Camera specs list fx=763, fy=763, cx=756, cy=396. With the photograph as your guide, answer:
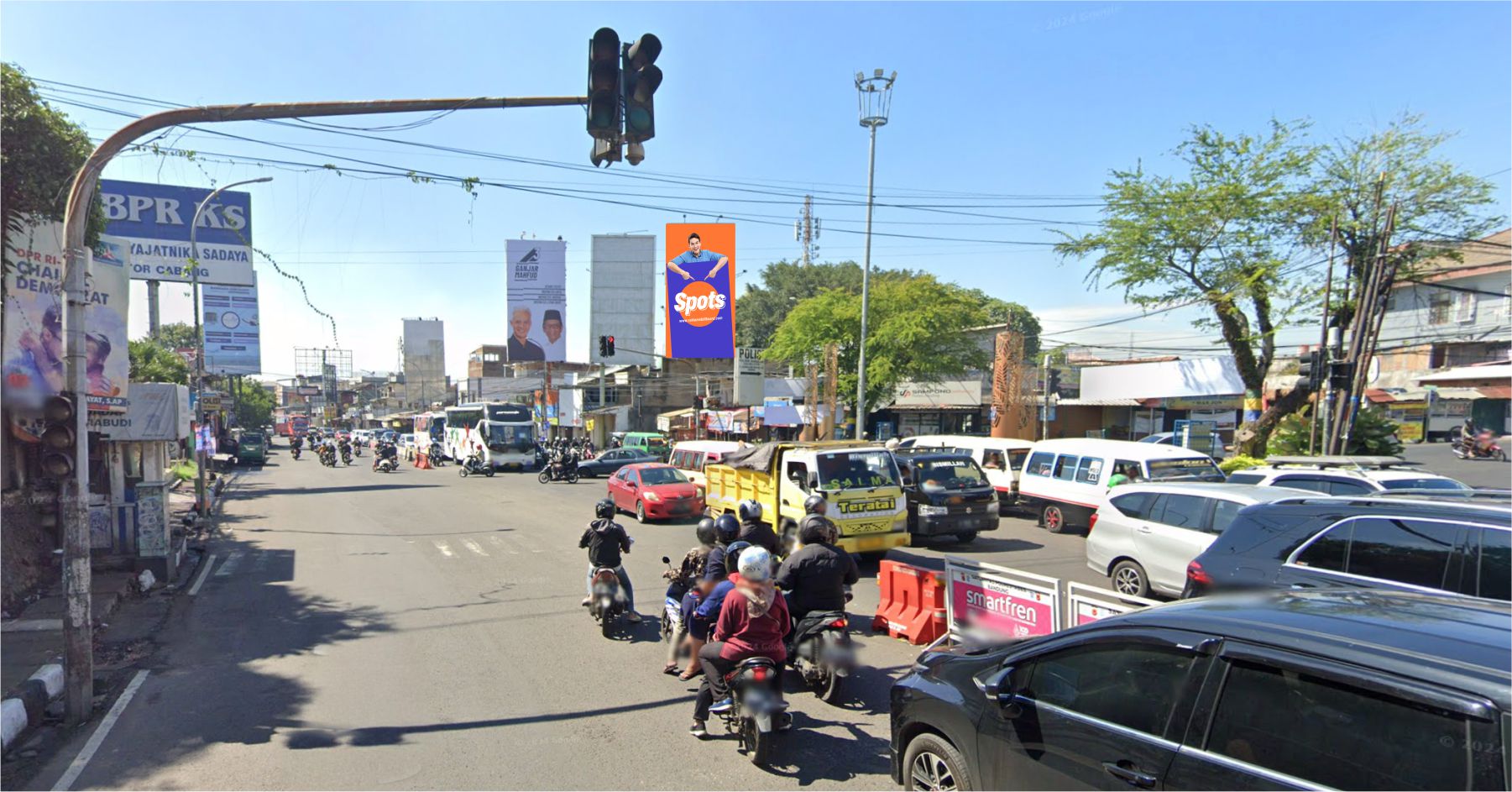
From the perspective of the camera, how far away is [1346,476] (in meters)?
11.8

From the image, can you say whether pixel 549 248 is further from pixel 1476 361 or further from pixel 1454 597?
pixel 1476 361

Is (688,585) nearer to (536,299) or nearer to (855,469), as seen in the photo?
(855,469)

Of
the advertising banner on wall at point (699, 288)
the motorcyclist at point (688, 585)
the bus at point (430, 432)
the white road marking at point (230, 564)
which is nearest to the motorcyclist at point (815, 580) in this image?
the motorcyclist at point (688, 585)

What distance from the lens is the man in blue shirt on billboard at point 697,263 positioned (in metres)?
36.5

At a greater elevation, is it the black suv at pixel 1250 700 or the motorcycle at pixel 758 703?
the black suv at pixel 1250 700

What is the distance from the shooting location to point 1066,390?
135ft

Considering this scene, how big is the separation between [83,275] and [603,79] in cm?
494

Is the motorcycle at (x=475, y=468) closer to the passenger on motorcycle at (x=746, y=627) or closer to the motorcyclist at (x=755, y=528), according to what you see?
the motorcyclist at (x=755, y=528)

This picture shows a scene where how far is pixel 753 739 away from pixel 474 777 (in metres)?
1.86

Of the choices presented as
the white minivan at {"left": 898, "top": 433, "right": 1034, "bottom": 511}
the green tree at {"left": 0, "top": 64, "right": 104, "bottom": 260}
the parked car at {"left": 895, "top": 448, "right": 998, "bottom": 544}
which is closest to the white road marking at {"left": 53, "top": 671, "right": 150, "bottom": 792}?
the green tree at {"left": 0, "top": 64, "right": 104, "bottom": 260}

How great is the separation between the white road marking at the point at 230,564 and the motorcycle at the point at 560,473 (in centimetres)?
1471

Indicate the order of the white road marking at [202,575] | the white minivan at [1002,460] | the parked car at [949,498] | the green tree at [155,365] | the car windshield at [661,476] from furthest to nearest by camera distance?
1. the green tree at [155,365]
2. the car windshield at [661,476]
3. the white minivan at [1002,460]
4. the parked car at [949,498]
5. the white road marking at [202,575]

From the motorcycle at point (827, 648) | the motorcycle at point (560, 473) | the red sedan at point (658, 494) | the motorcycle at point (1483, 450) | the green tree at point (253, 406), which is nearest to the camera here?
the motorcycle at point (827, 648)

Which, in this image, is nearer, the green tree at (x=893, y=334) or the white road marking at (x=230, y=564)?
the white road marking at (x=230, y=564)
